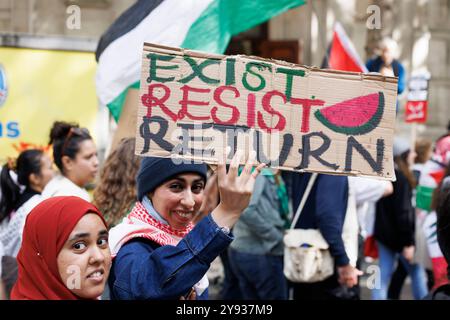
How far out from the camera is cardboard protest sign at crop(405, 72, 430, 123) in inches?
319

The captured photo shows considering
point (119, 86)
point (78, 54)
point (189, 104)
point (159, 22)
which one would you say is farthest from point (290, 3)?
point (78, 54)

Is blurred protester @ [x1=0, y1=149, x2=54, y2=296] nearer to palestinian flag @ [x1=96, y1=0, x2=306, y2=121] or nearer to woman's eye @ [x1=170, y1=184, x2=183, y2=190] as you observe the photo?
palestinian flag @ [x1=96, y1=0, x2=306, y2=121]

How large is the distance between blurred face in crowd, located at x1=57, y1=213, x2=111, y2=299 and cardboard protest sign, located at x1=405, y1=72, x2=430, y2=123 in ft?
18.4

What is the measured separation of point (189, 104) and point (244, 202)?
44 centimetres

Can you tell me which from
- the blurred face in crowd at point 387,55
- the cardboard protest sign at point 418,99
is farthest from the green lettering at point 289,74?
the cardboard protest sign at point 418,99

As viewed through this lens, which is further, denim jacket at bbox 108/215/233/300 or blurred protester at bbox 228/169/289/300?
blurred protester at bbox 228/169/289/300

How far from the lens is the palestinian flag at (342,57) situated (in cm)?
621

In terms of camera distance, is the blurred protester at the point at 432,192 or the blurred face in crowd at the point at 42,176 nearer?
the blurred face in crowd at the point at 42,176

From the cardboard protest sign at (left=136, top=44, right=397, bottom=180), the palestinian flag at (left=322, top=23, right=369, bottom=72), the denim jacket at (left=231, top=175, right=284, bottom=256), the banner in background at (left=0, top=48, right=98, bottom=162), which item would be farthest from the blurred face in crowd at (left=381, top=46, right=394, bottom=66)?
the cardboard protest sign at (left=136, top=44, right=397, bottom=180)

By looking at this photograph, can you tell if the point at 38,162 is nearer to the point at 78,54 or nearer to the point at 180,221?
the point at 78,54

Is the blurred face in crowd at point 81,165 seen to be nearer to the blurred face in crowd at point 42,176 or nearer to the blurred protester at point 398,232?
the blurred face in crowd at point 42,176

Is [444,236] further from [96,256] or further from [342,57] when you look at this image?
[342,57]

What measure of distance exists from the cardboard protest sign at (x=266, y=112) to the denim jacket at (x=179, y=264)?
0.95ft
